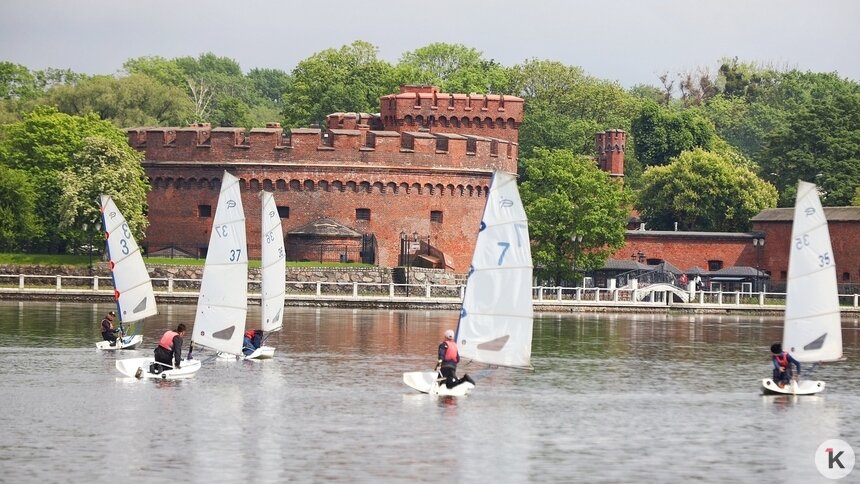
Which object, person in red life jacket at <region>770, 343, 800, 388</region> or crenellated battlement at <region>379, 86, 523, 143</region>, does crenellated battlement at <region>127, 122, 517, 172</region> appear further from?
person in red life jacket at <region>770, 343, 800, 388</region>

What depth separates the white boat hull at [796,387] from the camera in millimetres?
40875

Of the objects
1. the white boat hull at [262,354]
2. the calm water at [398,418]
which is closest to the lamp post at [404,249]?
the calm water at [398,418]

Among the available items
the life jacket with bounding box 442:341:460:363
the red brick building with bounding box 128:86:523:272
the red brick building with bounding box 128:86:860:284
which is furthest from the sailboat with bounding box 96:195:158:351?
the red brick building with bounding box 128:86:523:272

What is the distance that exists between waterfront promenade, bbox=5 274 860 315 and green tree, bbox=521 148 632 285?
1961 mm

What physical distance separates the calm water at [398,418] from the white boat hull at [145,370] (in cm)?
38

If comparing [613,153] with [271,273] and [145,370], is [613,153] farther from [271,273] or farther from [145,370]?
[145,370]

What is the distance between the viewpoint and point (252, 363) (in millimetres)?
46438

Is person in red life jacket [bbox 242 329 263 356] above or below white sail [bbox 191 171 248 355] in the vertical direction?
below

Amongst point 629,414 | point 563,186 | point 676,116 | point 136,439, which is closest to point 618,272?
point 563,186

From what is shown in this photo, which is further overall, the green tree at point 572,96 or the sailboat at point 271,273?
the green tree at point 572,96

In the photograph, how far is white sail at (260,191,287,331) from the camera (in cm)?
4994

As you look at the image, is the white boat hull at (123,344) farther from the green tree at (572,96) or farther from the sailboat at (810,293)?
the green tree at (572,96)

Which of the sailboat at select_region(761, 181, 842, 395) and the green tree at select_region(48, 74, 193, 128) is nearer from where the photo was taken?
the sailboat at select_region(761, 181, 842, 395)

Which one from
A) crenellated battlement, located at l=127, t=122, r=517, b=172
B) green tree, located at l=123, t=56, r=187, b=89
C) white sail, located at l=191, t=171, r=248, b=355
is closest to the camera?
white sail, located at l=191, t=171, r=248, b=355
